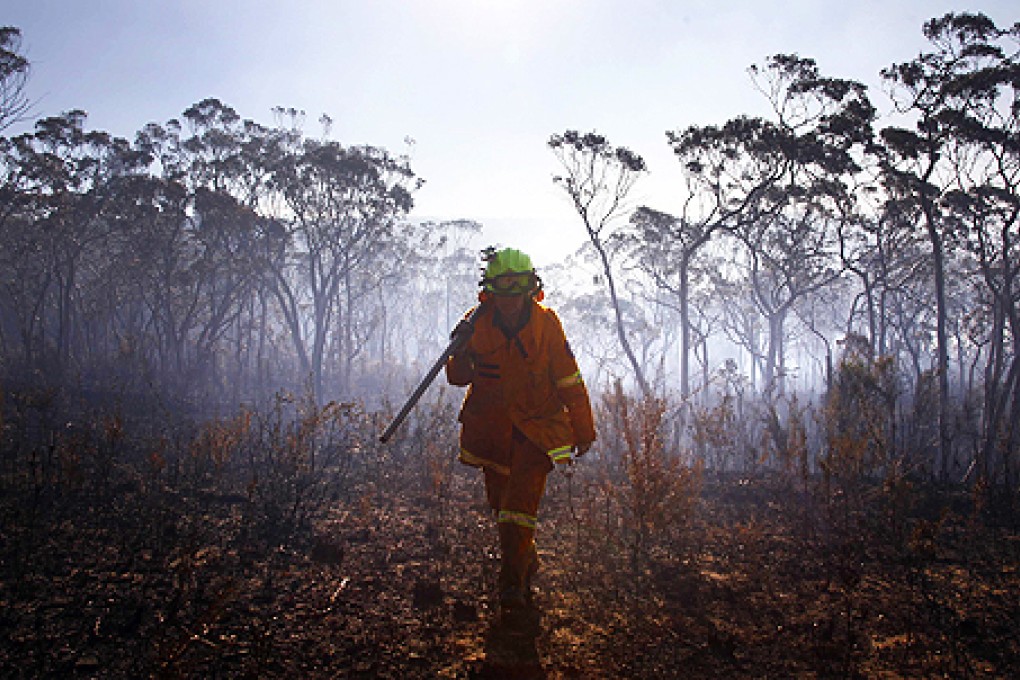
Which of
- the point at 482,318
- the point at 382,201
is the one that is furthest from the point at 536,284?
the point at 382,201

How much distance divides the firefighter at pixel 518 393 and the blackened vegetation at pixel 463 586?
23.7 inches

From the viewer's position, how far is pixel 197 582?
10.5ft

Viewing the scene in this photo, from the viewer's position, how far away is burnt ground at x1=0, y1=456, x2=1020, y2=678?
2.59 metres

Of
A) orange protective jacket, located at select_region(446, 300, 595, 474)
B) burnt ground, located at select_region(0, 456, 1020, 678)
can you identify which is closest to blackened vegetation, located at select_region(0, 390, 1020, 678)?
burnt ground, located at select_region(0, 456, 1020, 678)

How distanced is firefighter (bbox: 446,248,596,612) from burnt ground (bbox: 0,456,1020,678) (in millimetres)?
566

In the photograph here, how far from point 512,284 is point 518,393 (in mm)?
608

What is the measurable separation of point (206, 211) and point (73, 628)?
2035 cm

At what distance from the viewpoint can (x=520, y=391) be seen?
3562 millimetres

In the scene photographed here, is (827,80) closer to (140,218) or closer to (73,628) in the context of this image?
(73,628)

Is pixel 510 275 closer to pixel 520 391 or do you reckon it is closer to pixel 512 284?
pixel 512 284

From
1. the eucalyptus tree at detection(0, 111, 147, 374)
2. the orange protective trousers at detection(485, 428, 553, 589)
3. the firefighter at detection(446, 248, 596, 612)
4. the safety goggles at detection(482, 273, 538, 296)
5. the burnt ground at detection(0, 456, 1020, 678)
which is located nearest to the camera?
the burnt ground at detection(0, 456, 1020, 678)

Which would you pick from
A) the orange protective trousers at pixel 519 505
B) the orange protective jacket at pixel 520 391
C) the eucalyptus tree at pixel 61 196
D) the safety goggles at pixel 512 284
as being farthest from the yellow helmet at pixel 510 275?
the eucalyptus tree at pixel 61 196

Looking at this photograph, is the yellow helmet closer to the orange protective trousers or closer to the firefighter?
the firefighter

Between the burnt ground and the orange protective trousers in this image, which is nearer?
the burnt ground
